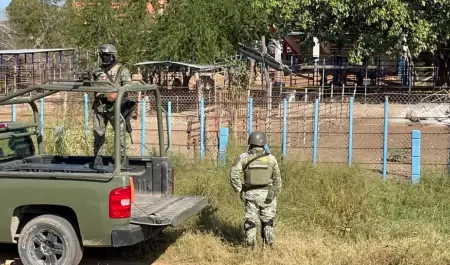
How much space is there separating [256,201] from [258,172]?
0.31m

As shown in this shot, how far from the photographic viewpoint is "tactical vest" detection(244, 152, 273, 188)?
642 cm

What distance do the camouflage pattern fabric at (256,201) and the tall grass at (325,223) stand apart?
0.64ft

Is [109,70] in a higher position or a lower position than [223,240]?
higher

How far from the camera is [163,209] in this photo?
6203 millimetres

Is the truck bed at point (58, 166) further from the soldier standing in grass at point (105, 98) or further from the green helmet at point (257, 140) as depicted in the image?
the green helmet at point (257, 140)

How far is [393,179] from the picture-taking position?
10.5 metres

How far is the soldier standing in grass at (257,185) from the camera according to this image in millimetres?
6434

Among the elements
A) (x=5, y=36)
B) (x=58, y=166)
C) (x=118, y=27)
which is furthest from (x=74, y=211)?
(x=5, y=36)

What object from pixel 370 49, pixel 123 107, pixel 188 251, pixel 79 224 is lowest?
pixel 188 251

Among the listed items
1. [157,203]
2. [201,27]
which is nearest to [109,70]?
[157,203]

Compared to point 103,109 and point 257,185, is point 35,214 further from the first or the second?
point 257,185

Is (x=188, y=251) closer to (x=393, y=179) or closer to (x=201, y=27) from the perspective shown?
(x=393, y=179)

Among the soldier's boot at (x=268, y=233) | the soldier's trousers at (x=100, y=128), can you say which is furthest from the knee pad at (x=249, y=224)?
the soldier's trousers at (x=100, y=128)

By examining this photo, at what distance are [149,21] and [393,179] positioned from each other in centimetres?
1699
